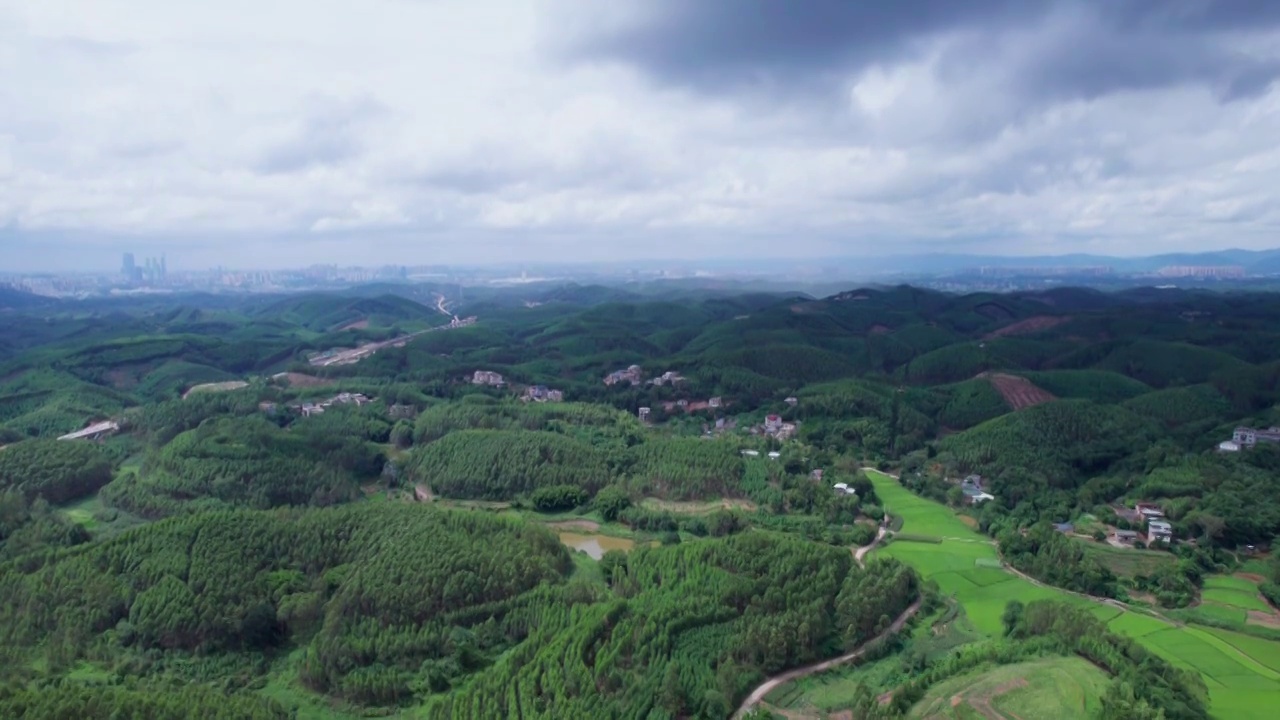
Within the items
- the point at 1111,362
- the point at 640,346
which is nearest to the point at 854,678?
the point at 1111,362

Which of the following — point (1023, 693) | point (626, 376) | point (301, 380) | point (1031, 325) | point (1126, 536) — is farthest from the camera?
point (1031, 325)

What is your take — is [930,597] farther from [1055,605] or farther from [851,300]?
[851,300]

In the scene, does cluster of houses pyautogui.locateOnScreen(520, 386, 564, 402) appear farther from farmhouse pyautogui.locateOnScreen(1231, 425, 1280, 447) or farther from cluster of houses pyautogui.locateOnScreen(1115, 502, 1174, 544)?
farmhouse pyautogui.locateOnScreen(1231, 425, 1280, 447)

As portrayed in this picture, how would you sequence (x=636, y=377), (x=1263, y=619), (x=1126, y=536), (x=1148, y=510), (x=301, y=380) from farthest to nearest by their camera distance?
1. (x=301, y=380)
2. (x=636, y=377)
3. (x=1148, y=510)
4. (x=1126, y=536)
5. (x=1263, y=619)

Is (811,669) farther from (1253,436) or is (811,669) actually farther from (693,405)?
(693,405)

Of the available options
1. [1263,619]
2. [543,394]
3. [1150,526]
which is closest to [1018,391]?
[1150,526]
